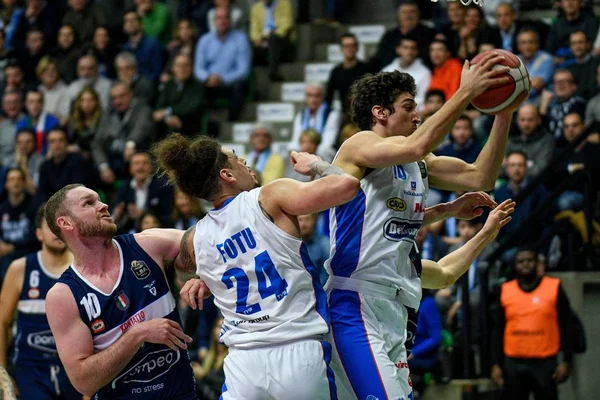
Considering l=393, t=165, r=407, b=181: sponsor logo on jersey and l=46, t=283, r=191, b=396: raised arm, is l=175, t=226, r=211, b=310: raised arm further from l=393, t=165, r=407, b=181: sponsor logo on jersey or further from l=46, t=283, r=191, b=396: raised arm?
l=393, t=165, r=407, b=181: sponsor logo on jersey

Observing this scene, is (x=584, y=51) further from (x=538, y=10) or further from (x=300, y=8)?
(x=300, y=8)

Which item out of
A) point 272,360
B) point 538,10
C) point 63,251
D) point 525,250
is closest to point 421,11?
point 538,10

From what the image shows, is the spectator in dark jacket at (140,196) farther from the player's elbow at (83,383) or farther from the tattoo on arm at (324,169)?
the tattoo on arm at (324,169)

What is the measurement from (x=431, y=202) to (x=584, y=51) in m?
2.43

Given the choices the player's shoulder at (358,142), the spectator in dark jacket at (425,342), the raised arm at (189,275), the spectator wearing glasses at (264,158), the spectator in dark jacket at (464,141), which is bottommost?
the spectator in dark jacket at (425,342)

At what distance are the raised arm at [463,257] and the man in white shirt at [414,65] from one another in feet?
20.2

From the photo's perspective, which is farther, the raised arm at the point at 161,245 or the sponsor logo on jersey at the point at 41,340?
the sponsor logo on jersey at the point at 41,340

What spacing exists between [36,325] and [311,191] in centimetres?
408

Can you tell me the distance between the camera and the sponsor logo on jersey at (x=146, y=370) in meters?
6.06

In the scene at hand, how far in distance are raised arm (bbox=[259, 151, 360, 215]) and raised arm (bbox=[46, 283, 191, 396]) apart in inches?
35.4

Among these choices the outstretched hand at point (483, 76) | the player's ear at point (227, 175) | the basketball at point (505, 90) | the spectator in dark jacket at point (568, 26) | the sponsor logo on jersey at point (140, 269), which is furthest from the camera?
the spectator in dark jacket at point (568, 26)

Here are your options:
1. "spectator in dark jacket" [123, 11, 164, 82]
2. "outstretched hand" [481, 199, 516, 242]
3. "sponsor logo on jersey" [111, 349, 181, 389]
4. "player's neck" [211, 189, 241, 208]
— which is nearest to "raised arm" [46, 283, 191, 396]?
"sponsor logo on jersey" [111, 349, 181, 389]

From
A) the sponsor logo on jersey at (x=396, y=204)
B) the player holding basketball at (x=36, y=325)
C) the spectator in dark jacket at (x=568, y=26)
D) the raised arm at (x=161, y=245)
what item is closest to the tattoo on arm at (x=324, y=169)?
the sponsor logo on jersey at (x=396, y=204)

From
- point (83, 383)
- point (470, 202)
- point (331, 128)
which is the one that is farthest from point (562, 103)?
point (83, 383)
